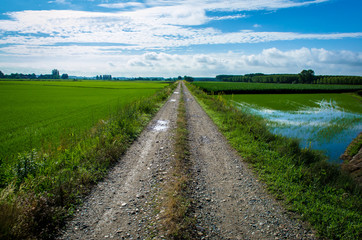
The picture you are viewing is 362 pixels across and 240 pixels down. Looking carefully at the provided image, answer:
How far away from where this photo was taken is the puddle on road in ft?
39.4

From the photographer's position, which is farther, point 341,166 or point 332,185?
point 341,166

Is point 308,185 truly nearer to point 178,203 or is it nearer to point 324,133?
point 178,203

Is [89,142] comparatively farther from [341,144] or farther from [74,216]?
[341,144]

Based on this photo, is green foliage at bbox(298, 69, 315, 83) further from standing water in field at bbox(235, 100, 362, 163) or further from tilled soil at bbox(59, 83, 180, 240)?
tilled soil at bbox(59, 83, 180, 240)

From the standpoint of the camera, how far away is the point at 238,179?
611 centimetres

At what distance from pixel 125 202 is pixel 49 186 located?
6.36 ft

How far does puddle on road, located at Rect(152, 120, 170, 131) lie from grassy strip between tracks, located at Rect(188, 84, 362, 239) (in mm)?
4384

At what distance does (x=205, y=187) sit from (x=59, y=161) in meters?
4.57

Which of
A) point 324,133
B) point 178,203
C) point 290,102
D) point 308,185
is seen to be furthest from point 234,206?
point 290,102

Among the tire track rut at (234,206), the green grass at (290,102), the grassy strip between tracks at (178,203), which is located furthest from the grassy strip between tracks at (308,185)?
the green grass at (290,102)

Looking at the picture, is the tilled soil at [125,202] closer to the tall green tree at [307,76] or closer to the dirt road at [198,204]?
the dirt road at [198,204]

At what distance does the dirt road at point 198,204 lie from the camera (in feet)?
12.8

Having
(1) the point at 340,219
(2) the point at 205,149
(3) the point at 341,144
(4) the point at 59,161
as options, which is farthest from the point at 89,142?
(3) the point at 341,144

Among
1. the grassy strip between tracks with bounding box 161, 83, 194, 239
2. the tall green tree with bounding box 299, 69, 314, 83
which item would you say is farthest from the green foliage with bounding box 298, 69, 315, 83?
the grassy strip between tracks with bounding box 161, 83, 194, 239
